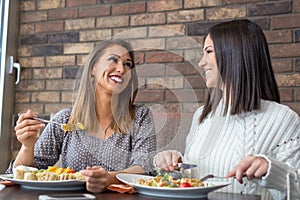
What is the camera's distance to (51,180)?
1.28 metres

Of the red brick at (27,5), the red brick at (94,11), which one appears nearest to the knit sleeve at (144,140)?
the red brick at (94,11)

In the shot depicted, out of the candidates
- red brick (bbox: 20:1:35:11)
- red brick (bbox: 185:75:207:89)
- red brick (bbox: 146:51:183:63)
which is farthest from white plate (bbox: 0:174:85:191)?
red brick (bbox: 20:1:35:11)

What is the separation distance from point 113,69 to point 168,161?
1.87 feet

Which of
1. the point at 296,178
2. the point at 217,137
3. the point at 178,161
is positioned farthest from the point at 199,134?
the point at 296,178

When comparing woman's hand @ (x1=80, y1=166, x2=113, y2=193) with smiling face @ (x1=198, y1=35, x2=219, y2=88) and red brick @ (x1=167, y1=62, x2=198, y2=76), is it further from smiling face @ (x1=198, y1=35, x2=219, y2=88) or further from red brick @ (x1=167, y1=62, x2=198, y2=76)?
red brick @ (x1=167, y1=62, x2=198, y2=76)

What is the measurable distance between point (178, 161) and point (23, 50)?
5.81 feet

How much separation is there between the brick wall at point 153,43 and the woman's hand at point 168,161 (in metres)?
0.25

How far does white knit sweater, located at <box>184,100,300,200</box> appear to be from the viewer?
5.17ft

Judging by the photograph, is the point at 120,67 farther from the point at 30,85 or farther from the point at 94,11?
the point at 30,85

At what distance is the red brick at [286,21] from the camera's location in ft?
7.31

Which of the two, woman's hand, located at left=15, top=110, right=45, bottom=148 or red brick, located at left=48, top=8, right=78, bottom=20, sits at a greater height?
red brick, located at left=48, top=8, right=78, bottom=20

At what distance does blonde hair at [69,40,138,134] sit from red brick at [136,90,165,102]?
0.82ft

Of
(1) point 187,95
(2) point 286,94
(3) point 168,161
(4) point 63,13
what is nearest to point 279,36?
(2) point 286,94

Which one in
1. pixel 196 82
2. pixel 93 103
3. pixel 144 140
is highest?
pixel 196 82
